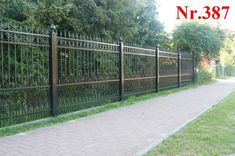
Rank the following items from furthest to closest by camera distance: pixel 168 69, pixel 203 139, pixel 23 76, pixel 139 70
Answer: pixel 168 69, pixel 139 70, pixel 23 76, pixel 203 139

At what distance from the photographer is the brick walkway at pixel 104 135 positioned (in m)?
5.71

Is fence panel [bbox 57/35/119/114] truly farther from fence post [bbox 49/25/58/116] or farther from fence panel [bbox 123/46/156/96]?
fence panel [bbox 123/46/156/96]

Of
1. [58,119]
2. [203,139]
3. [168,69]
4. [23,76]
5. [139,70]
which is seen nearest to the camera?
[203,139]

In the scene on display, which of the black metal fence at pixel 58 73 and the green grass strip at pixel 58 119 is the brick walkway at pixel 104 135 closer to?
the green grass strip at pixel 58 119

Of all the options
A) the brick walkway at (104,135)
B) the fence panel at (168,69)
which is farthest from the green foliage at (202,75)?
the brick walkway at (104,135)

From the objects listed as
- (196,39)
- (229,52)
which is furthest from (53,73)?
(229,52)

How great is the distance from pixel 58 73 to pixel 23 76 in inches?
46.4

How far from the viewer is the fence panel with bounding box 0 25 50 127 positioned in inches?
288

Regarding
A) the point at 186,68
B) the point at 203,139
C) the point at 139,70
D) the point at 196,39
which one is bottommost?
the point at 203,139

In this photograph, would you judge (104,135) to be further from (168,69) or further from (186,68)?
(186,68)

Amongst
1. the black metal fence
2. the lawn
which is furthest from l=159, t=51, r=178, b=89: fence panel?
the lawn

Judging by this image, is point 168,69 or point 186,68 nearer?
point 168,69

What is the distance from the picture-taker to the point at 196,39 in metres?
26.5

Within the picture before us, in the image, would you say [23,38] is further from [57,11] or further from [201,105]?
[201,105]
